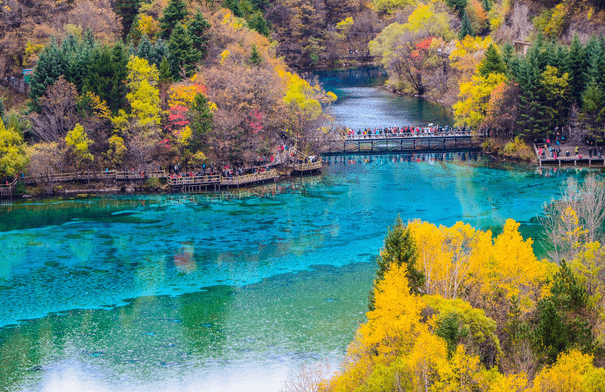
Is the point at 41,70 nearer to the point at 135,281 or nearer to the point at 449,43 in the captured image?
the point at 135,281

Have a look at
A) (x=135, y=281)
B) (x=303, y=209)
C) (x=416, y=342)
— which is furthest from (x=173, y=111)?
(x=416, y=342)

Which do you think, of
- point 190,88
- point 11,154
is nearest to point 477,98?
point 190,88

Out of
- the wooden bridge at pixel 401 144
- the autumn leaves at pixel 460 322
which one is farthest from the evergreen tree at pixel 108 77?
the autumn leaves at pixel 460 322

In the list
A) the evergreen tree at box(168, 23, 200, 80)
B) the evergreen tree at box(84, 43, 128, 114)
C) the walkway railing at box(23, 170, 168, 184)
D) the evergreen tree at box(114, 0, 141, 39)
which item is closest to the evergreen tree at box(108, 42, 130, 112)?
the evergreen tree at box(84, 43, 128, 114)

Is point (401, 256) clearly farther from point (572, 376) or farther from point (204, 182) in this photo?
point (204, 182)

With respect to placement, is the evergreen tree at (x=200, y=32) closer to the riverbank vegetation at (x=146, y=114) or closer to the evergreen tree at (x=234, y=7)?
the riverbank vegetation at (x=146, y=114)
